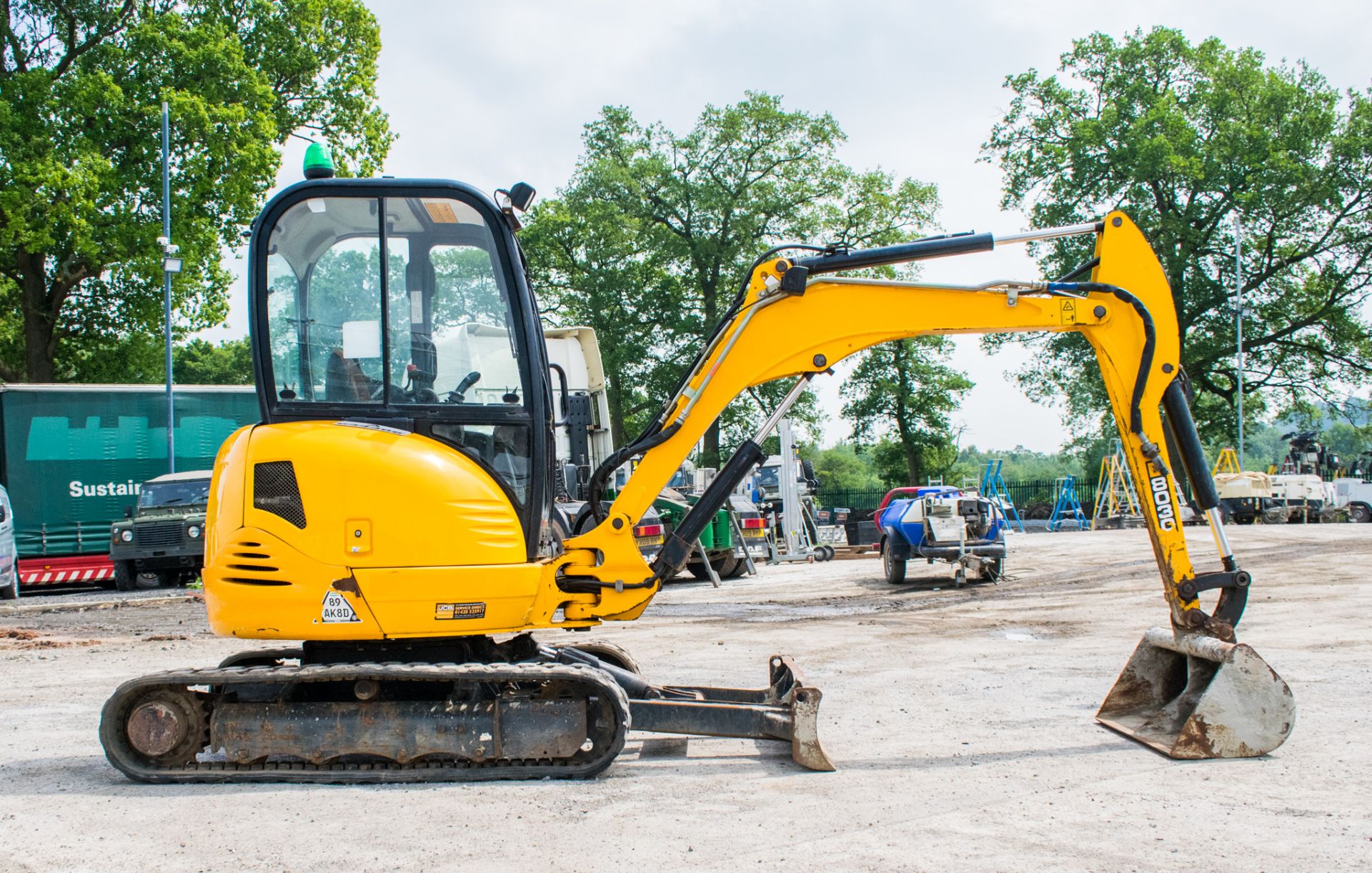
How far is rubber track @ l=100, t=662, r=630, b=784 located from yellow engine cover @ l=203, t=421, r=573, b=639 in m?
0.19

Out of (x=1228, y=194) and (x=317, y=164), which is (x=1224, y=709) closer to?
(x=317, y=164)

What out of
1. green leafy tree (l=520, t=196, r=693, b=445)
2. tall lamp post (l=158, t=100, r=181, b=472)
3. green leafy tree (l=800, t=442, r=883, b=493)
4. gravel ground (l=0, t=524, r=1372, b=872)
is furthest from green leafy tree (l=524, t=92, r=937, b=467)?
gravel ground (l=0, t=524, r=1372, b=872)

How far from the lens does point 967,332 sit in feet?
20.3

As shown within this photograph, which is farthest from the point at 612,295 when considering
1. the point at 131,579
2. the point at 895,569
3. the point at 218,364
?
the point at 218,364

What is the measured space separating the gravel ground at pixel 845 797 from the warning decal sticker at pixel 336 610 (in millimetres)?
827

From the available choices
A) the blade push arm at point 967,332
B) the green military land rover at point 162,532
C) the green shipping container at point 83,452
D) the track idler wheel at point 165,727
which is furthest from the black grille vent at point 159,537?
the blade push arm at point 967,332

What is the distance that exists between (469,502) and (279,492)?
3.06 feet

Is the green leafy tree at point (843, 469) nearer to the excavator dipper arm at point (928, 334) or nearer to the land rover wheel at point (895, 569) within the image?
the land rover wheel at point (895, 569)

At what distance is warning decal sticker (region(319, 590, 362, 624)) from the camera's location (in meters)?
5.32

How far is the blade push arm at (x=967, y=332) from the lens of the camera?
19.9 ft

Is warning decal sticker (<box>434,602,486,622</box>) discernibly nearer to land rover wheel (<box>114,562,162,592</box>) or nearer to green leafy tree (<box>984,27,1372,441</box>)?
land rover wheel (<box>114,562,162,592</box>)

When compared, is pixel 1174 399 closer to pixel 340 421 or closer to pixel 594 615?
pixel 594 615

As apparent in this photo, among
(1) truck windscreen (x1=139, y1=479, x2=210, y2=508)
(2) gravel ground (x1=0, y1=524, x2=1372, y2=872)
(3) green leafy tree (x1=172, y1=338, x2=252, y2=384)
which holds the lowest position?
(2) gravel ground (x1=0, y1=524, x2=1372, y2=872)

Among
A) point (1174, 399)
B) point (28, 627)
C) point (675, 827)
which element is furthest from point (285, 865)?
point (28, 627)
